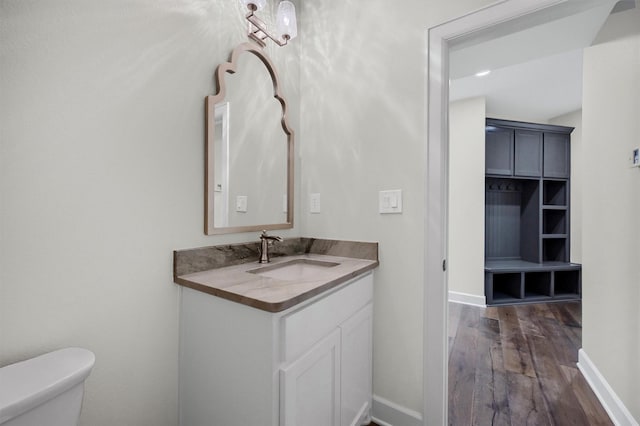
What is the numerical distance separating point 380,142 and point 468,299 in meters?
2.79

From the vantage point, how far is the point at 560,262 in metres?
3.62

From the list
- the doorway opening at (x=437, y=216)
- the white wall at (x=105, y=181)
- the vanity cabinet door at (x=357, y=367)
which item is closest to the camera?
the white wall at (x=105, y=181)

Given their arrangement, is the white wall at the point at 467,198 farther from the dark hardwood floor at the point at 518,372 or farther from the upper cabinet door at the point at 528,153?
the upper cabinet door at the point at 528,153

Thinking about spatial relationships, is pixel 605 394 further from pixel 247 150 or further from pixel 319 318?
pixel 247 150

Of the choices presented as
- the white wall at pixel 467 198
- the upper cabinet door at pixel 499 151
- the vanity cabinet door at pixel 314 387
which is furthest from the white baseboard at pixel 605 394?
the upper cabinet door at pixel 499 151

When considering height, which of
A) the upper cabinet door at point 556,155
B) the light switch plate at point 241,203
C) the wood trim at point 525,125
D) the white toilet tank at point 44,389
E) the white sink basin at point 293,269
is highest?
the wood trim at point 525,125

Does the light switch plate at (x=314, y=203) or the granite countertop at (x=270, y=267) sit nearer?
the granite countertop at (x=270, y=267)

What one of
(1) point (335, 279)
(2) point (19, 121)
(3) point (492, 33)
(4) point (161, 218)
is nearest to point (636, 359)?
(1) point (335, 279)

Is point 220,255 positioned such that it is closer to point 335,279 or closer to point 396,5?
point 335,279

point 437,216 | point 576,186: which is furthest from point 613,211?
point 576,186

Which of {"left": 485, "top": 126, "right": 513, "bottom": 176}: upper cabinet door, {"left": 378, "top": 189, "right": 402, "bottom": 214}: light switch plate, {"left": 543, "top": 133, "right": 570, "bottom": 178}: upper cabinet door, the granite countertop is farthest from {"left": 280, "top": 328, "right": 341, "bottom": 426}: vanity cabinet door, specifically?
{"left": 543, "top": 133, "right": 570, "bottom": 178}: upper cabinet door

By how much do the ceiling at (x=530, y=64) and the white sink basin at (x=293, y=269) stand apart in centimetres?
127

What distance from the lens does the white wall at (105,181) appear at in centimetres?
78

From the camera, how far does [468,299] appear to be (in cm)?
336
